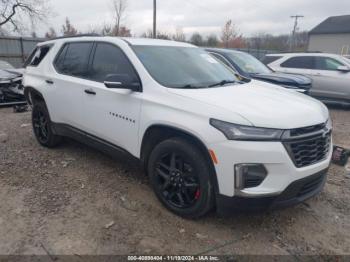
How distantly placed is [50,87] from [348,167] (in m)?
4.63

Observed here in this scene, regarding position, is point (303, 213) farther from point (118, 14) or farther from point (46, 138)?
point (118, 14)

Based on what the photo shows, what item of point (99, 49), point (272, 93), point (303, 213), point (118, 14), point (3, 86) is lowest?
point (303, 213)

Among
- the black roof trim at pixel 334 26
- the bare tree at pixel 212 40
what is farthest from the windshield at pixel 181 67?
the black roof trim at pixel 334 26

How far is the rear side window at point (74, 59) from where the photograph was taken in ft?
14.0

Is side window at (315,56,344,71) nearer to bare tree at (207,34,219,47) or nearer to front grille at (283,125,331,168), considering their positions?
front grille at (283,125,331,168)

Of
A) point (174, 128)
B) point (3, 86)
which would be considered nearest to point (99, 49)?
point (174, 128)

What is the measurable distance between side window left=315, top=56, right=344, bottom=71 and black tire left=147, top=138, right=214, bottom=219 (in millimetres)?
8756

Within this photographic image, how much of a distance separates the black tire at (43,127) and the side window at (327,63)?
8.57 m

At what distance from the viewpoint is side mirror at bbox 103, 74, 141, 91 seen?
3309mm

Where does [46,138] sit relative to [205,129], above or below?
below

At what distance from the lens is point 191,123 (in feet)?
9.45

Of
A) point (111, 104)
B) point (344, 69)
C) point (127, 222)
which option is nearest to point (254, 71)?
point (344, 69)

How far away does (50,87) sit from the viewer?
4.74 m

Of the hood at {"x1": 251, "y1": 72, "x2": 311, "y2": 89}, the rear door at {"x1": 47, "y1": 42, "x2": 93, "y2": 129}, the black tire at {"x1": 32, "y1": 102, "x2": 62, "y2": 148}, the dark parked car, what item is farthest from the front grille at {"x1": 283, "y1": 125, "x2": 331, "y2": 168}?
the hood at {"x1": 251, "y1": 72, "x2": 311, "y2": 89}
